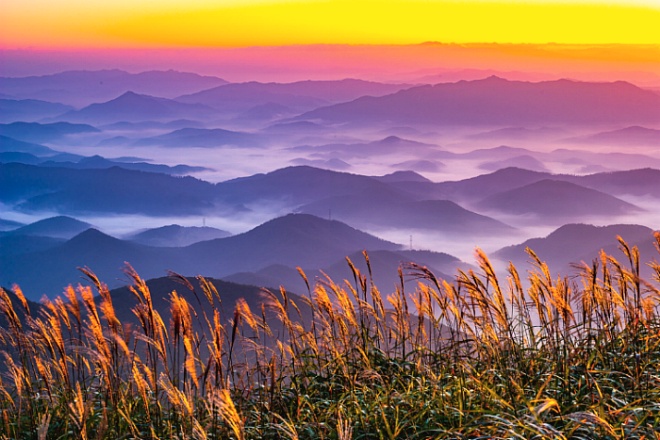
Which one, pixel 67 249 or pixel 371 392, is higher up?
pixel 67 249

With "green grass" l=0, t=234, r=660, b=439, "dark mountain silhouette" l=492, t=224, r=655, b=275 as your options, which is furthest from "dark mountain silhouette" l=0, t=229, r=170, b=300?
"green grass" l=0, t=234, r=660, b=439

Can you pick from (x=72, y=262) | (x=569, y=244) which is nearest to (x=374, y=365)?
(x=569, y=244)

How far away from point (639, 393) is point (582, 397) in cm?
35

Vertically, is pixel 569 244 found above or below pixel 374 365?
above

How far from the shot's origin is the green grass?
4449mm

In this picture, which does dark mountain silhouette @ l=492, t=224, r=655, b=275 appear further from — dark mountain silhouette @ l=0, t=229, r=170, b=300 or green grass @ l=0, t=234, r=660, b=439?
green grass @ l=0, t=234, r=660, b=439

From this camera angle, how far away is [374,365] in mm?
5898

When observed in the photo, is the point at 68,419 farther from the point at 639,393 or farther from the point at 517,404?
the point at 639,393

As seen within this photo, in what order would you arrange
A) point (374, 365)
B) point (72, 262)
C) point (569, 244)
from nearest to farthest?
point (374, 365), point (569, 244), point (72, 262)

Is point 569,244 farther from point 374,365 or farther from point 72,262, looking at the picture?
point 374,365

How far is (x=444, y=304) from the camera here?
5.70 m

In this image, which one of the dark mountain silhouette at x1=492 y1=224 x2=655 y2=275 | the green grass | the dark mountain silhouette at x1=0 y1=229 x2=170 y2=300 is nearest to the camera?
the green grass

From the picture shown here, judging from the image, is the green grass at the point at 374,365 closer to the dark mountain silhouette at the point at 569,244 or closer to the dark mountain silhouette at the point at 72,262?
the dark mountain silhouette at the point at 569,244

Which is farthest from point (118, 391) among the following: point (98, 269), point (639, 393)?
point (98, 269)
